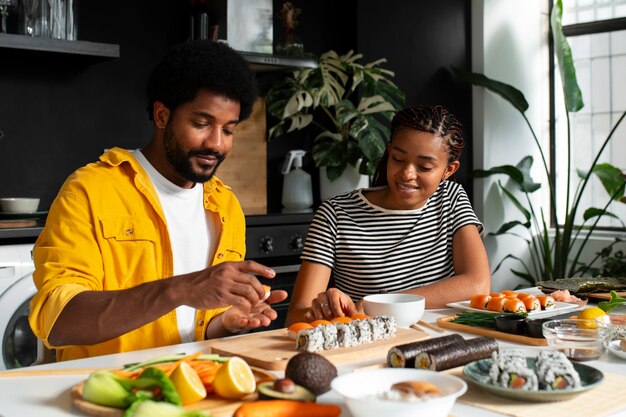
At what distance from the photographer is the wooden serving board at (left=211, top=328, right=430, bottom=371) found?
4.65 feet

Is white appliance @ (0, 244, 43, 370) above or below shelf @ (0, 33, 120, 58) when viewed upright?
below

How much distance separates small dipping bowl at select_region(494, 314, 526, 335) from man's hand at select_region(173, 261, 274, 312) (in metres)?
0.54

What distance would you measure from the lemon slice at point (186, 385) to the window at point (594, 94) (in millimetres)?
4148

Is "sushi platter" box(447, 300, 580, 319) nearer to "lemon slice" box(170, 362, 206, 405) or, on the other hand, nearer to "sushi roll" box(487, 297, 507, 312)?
"sushi roll" box(487, 297, 507, 312)

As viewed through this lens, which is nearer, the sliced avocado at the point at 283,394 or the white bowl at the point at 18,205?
the sliced avocado at the point at 283,394

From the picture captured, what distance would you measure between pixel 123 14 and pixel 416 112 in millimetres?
2185

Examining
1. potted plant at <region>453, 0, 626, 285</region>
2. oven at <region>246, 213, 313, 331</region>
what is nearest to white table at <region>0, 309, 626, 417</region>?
oven at <region>246, 213, 313, 331</region>

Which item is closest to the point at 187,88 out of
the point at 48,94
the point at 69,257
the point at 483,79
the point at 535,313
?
the point at 69,257

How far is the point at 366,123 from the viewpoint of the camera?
4035 millimetres

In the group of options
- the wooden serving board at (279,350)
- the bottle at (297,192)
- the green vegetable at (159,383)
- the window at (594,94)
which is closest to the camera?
the green vegetable at (159,383)

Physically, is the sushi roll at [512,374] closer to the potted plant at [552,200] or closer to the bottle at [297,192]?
the bottle at [297,192]

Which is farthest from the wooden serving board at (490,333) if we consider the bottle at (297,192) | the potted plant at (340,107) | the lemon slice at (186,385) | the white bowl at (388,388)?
the bottle at (297,192)

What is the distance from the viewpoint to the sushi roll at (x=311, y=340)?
145 cm

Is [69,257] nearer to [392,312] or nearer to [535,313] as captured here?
→ [392,312]
